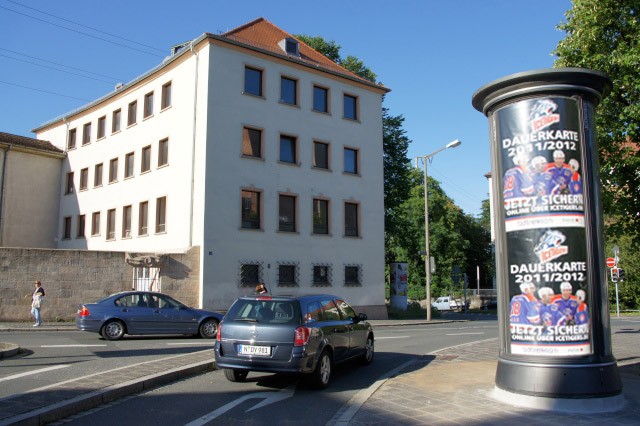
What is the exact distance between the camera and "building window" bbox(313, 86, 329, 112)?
32597 millimetres

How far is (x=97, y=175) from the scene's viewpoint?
1451 inches

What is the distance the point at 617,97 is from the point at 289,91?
2128 cm

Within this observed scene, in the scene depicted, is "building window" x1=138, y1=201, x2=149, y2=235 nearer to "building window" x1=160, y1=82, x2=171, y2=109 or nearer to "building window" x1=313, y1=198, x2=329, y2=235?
"building window" x1=160, y1=82, x2=171, y2=109

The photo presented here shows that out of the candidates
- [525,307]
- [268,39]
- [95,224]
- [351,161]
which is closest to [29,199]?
[95,224]

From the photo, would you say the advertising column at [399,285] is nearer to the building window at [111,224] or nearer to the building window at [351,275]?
the building window at [351,275]

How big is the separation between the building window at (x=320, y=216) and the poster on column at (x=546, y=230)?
925 inches

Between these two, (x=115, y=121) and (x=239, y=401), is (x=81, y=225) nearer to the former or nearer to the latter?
(x=115, y=121)

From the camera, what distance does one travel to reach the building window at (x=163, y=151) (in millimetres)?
30902

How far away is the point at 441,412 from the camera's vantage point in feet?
24.0

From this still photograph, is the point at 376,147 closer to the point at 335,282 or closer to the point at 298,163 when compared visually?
the point at 298,163

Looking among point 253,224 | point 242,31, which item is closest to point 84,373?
point 253,224

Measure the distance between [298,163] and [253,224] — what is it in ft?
14.1

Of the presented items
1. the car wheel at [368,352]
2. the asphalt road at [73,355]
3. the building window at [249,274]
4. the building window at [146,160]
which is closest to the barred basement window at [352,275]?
the building window at [249,274]

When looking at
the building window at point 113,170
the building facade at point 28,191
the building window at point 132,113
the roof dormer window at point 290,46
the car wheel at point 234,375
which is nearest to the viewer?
the car wheel at point 234,375
